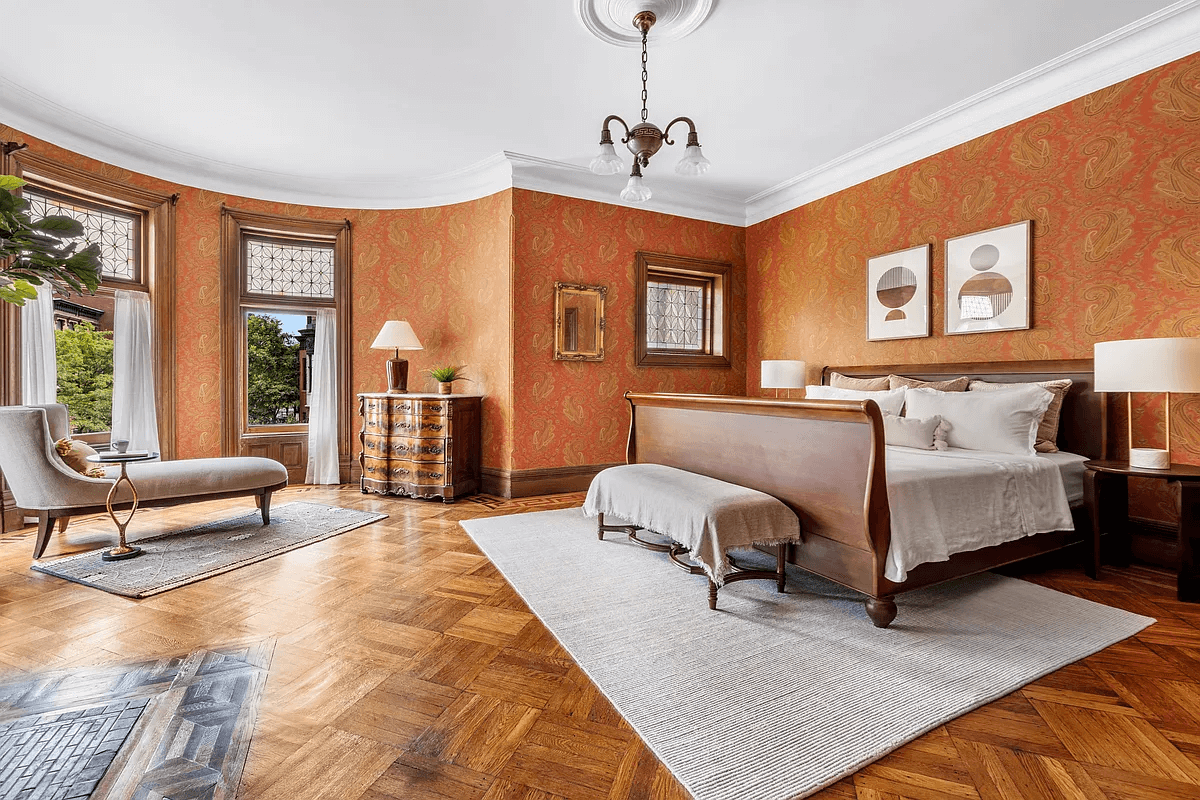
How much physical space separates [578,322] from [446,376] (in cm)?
131

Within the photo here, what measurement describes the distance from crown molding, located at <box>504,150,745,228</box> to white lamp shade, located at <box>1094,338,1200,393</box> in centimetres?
350

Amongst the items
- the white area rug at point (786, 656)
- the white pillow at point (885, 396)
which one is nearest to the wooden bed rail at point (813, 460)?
the white area rug at point (786, 656)

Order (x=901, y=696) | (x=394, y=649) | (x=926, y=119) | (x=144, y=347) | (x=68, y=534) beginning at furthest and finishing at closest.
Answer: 1. (x=144, y=347)
2. (x=926, y=119)
3. (x=68, y=534)
4. (x=394, y=649)
5. (x=901, y=696)

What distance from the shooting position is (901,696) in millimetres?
1788

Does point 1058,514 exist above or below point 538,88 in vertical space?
below

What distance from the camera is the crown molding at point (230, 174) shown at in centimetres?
390

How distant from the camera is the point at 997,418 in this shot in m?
3.20

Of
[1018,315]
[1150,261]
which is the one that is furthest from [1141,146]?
[1018,315]

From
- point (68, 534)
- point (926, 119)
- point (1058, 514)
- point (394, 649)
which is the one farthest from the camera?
point (926, 119)

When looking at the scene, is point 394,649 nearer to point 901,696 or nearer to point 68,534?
point 901,696

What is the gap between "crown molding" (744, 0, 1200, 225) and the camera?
117 inches

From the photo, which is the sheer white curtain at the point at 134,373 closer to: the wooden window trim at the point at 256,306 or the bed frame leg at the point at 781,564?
the wooden window trim at the point at 256,306

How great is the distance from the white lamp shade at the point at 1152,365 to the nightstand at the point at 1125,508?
403mm

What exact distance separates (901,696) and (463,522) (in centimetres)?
300
